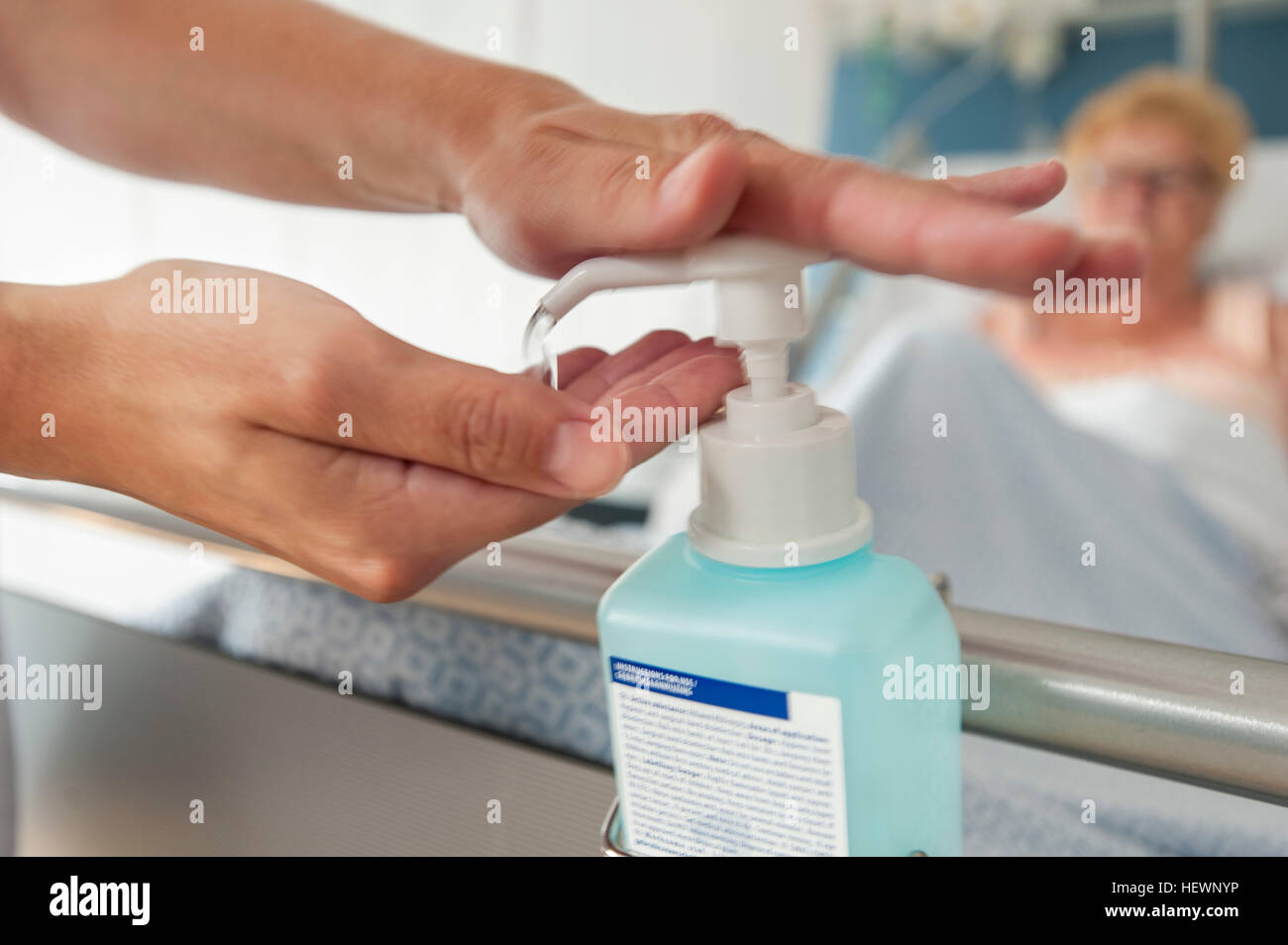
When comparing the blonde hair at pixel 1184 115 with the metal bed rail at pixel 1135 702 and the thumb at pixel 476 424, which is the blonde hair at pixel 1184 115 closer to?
the metal bed rail at pixel 1135 702

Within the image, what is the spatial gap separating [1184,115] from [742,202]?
5.41ft

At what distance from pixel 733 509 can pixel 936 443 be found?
0.99 feet

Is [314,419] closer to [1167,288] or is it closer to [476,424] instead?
[476,424]

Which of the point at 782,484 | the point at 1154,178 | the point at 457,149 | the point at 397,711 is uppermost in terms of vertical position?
the point at 1154,178

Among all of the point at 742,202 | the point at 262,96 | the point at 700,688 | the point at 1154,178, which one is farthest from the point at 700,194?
the point at 1154,178

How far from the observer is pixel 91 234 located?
1449 millimetres

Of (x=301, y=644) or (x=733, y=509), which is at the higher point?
(x=733, y=509)

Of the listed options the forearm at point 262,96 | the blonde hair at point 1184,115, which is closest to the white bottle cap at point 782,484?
the forearm at point 262,96

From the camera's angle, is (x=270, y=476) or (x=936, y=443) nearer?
(x=270, y=476)

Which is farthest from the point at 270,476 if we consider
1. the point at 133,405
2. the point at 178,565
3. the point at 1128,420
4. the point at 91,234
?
the point at 91,234

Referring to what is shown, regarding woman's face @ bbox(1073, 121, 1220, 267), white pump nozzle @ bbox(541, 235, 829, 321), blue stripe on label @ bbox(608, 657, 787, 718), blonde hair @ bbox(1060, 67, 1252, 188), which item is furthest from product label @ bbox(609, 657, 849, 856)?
blonde hair @ bbox(1060, 67, 1252, 188)

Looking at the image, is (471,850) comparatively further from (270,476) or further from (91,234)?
(91,234)

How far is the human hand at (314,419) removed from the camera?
0.25 meters

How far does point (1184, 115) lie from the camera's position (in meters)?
1.58
